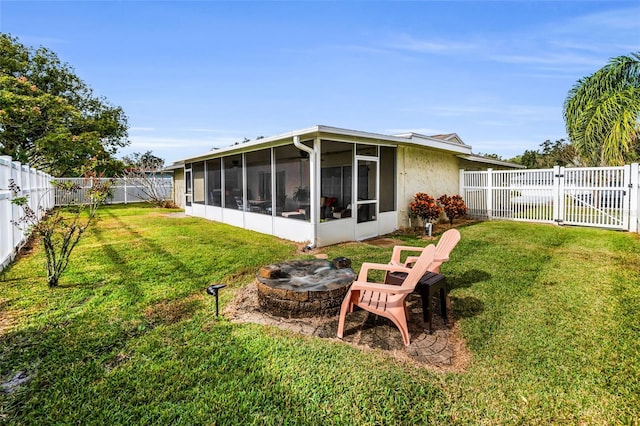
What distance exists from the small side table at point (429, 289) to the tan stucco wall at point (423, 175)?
6.19 metres

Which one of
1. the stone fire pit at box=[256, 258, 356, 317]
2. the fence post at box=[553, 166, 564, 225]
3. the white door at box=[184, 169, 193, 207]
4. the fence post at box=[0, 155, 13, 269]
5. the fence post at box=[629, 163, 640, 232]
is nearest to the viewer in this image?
the stone fire pit at box=[256, 258, 356, 317]

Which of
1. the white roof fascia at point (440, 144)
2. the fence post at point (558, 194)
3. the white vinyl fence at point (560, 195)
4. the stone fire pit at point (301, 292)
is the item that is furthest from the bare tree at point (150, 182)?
the fence post at point (558, 194)

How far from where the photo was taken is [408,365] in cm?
293

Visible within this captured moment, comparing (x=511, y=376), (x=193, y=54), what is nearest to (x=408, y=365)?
(x=511, y=376)

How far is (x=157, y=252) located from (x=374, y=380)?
20.5 ft

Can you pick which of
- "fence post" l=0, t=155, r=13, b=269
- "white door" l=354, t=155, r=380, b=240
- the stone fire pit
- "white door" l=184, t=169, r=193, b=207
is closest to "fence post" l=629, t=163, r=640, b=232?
"white door" l=354, t=155, r=380, b=240

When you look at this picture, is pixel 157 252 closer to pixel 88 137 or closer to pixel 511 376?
pixel 511 376

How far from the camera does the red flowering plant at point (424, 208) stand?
976 cm

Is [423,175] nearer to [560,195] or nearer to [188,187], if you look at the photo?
[560,195]

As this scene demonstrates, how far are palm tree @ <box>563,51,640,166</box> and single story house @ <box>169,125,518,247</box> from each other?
428 cm

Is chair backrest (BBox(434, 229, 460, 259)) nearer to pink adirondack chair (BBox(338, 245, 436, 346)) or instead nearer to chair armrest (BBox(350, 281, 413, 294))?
pink adirondack chair (BBox(338, 245, 436, 346))

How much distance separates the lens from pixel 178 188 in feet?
69.7

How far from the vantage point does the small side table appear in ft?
12.1

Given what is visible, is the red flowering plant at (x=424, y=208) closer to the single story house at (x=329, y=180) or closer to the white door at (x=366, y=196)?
the single story house at (x=329, y=180)
